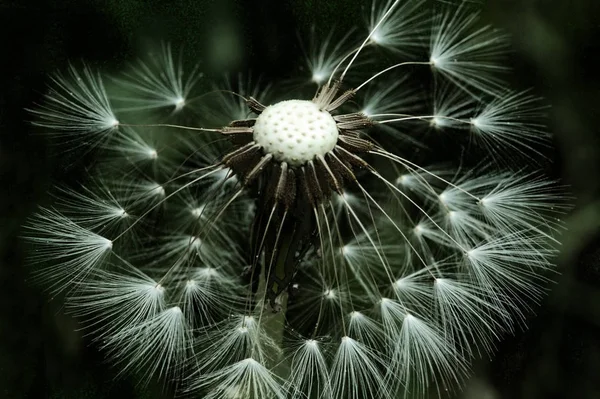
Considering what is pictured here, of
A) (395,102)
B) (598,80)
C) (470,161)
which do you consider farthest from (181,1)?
(598,80)

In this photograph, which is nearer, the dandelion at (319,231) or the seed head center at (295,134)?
the seed head center at (295,134)

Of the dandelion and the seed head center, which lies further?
the dandelion

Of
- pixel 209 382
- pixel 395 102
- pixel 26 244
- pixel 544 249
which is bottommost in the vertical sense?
pixel 209 382

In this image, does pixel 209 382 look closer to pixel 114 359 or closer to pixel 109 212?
pixel 114 359
